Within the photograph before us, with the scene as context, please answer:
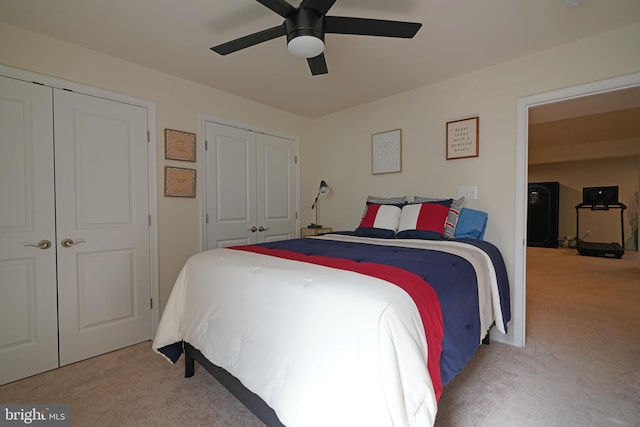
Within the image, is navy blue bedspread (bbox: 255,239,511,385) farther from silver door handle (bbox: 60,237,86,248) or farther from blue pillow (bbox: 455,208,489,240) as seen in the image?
silver door handle (bbox: 60,237,86,248)

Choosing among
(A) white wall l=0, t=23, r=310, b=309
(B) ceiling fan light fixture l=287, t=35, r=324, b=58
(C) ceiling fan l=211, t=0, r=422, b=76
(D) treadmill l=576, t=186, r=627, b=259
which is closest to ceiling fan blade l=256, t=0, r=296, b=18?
(C) ceiling fan l=211, t=0, r=422, b=76

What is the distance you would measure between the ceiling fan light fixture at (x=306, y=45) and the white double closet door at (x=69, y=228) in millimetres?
1717

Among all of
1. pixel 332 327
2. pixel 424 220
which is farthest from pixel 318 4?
pixel 424 220

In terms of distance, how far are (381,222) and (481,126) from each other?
1245 millimetres

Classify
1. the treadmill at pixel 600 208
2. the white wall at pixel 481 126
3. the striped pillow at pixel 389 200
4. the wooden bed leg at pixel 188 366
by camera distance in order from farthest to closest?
the treadmill at pixel 600 208 < the striped pillow at pixel 389 200 < the white wall at pixel 481 126 < the wooden bed leg at pixel 188 366

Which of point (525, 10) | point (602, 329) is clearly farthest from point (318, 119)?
point (602, 329)

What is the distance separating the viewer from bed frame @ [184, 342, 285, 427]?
1.28 meters

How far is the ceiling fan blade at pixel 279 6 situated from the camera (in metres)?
1.37

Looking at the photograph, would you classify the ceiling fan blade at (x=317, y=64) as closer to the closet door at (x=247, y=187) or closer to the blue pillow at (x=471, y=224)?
the closet door at (x=247, y=187)

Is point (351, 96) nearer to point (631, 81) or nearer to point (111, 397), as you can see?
point (631, 81)

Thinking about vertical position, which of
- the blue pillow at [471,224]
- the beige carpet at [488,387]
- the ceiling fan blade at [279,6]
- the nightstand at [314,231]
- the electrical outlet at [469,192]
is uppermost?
the ceiling fan blade at [279,6]

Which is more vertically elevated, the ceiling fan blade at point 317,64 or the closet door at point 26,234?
the ceiling fan blade at point 317,64

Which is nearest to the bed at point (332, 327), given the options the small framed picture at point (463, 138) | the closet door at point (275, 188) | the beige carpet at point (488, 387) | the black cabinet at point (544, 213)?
the beige carpet at point (488, 387)

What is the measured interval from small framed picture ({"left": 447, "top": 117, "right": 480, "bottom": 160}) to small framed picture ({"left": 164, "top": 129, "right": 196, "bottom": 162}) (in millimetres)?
2500
